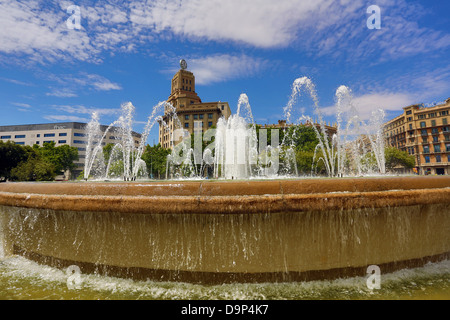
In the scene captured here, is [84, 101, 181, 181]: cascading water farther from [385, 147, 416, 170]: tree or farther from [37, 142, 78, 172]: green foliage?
[385, 147, 416, 170]: tree

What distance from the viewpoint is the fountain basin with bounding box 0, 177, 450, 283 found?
300 cm

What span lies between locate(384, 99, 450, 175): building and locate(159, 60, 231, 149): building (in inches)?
1936

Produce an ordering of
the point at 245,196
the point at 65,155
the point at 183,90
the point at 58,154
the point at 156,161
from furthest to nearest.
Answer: the point at 183,90
the point at 65,155
the point at 58,154
the point at 156,161
the point at 245,196

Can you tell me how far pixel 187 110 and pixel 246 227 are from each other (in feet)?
216

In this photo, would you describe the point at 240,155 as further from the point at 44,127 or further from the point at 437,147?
the point at 44,127

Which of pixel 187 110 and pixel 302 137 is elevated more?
pixel 187 110

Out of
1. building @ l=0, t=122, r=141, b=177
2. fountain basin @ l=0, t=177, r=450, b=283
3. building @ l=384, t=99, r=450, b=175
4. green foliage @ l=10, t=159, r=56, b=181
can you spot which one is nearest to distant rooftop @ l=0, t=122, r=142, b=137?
building @ l=0, t=122, r=141, b=177

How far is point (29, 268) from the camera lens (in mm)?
3861

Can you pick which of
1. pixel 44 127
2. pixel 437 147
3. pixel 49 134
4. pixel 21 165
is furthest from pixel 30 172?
pixel 437 147

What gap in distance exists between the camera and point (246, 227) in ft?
10.1

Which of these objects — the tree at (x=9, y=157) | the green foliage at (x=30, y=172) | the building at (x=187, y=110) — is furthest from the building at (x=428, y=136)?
the tree at (x=9, y=157)

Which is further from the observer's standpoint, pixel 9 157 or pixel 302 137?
pixel 302 137

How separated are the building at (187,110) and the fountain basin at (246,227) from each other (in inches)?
2236

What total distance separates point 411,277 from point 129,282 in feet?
13.5
